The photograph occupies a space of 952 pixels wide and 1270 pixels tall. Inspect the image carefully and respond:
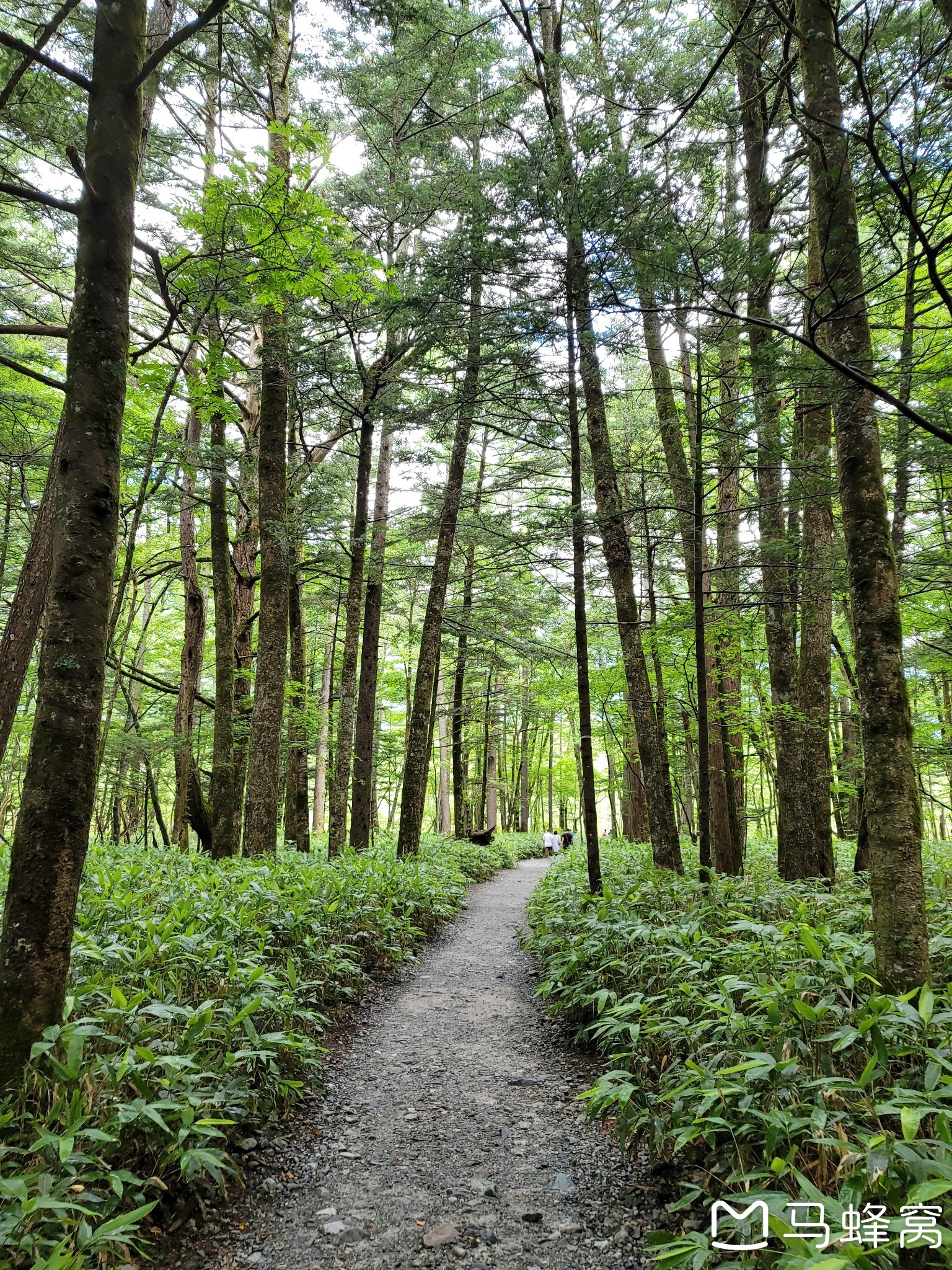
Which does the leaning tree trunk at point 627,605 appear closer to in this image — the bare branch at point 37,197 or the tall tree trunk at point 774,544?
the tall tree trunk at point 774,544

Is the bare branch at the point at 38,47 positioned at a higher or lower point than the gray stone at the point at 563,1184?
higher

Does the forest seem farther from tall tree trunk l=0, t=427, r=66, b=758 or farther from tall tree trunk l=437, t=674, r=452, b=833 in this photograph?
tall tree trunk l=437, t=674, r=452, b=833

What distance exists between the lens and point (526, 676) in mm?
26375

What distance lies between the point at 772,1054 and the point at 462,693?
Answer: 54.9 feet

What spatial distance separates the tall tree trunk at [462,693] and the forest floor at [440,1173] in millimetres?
8672

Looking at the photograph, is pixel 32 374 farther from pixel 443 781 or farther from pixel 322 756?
pixel 443 781

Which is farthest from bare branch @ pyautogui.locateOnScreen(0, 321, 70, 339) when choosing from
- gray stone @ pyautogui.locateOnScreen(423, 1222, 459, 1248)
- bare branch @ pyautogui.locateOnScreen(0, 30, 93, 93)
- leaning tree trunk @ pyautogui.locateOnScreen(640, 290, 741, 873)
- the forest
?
leaning tree trunk @ pyautogui.locateOnScreen(640, 290, 741, 873)

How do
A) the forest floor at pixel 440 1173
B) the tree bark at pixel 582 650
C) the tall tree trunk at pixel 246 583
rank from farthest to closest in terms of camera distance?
the tall tree trunk at pixel 246 583 < the tree bark at pixel 582 650 < the forest floor at pixel 440 1173

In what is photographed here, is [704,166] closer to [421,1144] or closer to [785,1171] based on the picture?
[785,1171]

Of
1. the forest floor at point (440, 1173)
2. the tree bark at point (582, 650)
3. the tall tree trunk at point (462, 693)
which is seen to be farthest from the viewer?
the tall tree trunk at point (462, 693)

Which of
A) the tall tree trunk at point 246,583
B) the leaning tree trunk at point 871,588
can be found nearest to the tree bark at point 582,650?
the leaning tree trunk at point 871,588

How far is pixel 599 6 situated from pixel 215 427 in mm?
8578

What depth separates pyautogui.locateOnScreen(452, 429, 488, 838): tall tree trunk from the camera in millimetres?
16156

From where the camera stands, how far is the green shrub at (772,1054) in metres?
2.16
